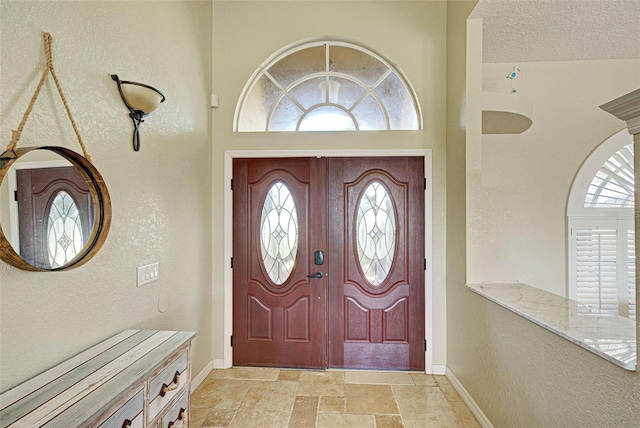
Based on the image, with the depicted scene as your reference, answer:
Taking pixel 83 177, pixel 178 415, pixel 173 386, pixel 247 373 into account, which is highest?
pixel 83 177

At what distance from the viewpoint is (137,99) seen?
6.06 feet

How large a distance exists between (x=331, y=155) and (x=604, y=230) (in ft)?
8.70

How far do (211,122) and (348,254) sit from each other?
71.4 inches

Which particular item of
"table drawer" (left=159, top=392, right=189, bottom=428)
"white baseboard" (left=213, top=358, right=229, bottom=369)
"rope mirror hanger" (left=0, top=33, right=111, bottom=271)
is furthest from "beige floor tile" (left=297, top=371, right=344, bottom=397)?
"rope mirror hanger" (left=0, top=33, right=111, bottom=271)

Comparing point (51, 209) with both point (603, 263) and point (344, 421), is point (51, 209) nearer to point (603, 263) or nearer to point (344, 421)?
point (344, 421)

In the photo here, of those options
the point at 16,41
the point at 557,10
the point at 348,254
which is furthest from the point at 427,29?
the point at 16,41

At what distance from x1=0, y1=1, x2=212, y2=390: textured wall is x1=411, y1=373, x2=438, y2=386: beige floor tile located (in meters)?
1.90

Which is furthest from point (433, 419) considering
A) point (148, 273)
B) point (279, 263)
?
point (148, 273)

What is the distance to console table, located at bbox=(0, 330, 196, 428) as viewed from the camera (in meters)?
1.06

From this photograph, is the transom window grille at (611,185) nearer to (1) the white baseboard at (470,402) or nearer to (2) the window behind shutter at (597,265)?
(2) the window behind shutter at (597,265)

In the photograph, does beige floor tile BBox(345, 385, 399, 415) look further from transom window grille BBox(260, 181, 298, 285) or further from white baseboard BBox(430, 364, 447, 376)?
transom window grille BBox(260, 181, 298, 285)

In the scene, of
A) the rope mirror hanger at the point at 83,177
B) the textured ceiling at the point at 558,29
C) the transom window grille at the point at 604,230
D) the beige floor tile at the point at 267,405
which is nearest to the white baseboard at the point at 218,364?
the beige floor tile at the point at 267,405

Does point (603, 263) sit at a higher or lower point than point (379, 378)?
higher

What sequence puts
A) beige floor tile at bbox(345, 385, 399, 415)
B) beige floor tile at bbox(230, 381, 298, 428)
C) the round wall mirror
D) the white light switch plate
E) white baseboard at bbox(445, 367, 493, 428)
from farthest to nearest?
beige floor tile at bbox(345, 385, 399, 415) < beige floor tile at bbox(230, 381, 298, 428) < white baseboard at bbox(445, 367, 493, 428) < the white light switch plate < the round wall mirror
